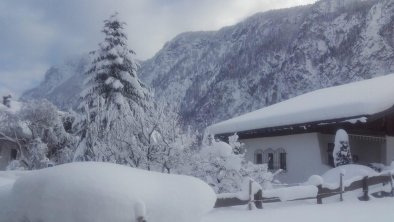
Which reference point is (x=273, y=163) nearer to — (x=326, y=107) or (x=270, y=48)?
(x=326, y=107)

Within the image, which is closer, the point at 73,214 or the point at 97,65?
the point at 73,214

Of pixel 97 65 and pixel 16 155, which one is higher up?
pixel 97 65

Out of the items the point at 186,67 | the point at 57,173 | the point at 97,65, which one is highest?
the point at 186,67

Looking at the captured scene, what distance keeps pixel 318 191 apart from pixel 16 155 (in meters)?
31.9

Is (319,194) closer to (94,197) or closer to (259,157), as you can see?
(94,197)

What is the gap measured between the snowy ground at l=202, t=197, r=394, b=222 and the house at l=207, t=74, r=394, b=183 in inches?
252

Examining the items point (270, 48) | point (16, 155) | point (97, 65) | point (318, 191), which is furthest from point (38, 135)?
point (270, 48)

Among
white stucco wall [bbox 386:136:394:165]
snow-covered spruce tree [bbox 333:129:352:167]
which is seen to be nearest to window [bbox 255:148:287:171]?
snow-covered spruce tree [bbox 333:129:352:167]

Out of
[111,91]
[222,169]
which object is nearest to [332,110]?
[222,169]

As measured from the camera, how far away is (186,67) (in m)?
144

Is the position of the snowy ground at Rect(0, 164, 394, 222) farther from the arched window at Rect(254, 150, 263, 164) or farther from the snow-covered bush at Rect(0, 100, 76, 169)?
the snow-covered bush at Rect(0, 100, 76, 169)

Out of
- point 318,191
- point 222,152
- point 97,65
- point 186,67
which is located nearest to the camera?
→ point 318,191

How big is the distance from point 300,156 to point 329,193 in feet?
24.2

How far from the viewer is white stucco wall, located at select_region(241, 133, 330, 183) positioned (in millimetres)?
19453
